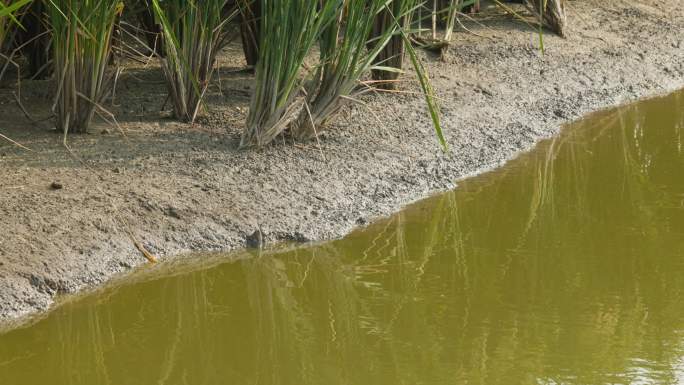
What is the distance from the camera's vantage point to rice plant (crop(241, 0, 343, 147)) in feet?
17.3

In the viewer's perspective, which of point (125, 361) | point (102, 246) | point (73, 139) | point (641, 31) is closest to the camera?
point (125, 361)

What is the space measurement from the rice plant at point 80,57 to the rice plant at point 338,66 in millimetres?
946

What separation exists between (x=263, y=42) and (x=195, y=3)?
19.2 inches

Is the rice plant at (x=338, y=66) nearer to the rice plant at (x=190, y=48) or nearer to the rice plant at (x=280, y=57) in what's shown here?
the rice plant at (x=280, y=57)

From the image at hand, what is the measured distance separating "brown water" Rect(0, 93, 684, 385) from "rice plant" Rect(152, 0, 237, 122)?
121 cm

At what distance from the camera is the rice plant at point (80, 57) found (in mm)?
5133

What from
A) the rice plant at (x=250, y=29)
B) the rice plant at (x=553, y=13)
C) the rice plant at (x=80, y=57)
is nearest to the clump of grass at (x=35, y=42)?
the rice plant at (x=80, y=57)

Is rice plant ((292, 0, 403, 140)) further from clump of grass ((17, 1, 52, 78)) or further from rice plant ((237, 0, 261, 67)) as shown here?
clump of grass ((17, 1, 52, 78))

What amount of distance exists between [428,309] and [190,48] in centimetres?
204

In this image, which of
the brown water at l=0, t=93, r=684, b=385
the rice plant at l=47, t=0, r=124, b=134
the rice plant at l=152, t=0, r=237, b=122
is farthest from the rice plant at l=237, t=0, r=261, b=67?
the brown water at l=0, t=93, r=684, b=385

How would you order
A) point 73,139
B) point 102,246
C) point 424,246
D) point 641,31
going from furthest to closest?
point 641,31 < point 73,139 < point 424,246 < point 102,246

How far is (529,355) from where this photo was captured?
3.96 meters

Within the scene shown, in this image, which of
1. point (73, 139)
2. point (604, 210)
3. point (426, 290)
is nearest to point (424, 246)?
point (426, 290)

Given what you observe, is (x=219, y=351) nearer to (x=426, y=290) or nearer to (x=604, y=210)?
(x=426, y=290)
